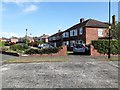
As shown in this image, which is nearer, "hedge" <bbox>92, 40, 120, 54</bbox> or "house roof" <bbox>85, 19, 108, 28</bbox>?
"hedge" <bbox>92, 40, 120, 54</bbox>

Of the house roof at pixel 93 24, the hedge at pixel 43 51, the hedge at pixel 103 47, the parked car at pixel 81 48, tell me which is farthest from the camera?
the house roof at pixel 93 24

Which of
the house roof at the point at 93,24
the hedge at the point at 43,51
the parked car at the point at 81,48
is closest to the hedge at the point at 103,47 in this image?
the parked car at the point at 81,48

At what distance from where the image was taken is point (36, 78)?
1195 centimetres

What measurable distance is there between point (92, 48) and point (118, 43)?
3931mm

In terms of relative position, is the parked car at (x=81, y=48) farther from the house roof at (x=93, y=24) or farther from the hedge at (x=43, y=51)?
the house roof at (x=93, y=24)

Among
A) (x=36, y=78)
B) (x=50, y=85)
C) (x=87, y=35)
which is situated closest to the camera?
(x=50, y=85)

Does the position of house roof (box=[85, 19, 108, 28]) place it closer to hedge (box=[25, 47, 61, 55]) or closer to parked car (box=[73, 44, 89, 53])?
parked car (box=[73, 44, 89, 53])

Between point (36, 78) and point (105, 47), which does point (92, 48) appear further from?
point (36, 78)

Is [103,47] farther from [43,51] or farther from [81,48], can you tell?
[43,51]

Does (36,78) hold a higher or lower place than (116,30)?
lower

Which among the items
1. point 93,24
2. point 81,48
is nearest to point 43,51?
point 81,48

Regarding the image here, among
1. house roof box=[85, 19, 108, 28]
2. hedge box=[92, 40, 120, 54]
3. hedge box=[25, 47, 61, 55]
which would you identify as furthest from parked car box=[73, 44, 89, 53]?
house roof box=[85, 19, 108, 28]

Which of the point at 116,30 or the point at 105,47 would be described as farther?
the point at 116,30

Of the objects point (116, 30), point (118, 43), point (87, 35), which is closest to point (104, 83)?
point (118, 43)
